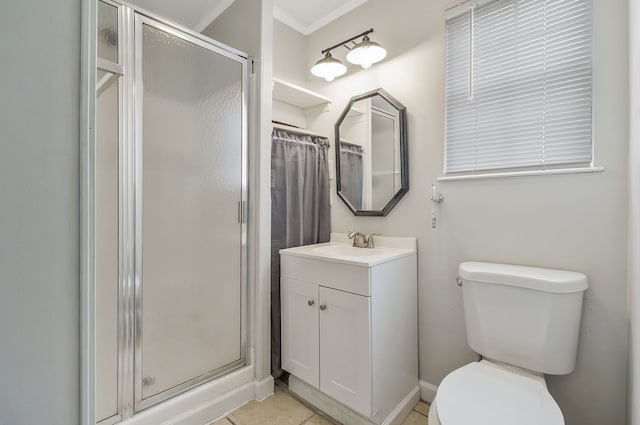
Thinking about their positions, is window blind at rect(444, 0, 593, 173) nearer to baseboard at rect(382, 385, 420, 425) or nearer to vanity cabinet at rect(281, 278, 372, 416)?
vanity cabinet at rect(281, 278, 372, 416)

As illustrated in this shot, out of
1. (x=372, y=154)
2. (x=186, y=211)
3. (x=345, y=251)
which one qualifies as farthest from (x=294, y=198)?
(x=186, y=211)

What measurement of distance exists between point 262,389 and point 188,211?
3.74ft

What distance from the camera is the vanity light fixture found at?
177 cm

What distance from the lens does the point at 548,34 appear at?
4.43 ft

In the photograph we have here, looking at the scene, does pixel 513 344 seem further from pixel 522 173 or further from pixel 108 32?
pixel 108 32

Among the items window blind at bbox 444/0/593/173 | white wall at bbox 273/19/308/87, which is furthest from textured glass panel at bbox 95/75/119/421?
window blind at bbox 444/0/593/173

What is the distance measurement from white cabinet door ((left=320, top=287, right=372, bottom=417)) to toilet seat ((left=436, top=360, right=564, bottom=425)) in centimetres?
39

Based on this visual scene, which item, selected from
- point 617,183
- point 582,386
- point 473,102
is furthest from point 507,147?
point 582,386

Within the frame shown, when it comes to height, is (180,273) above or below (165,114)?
below
